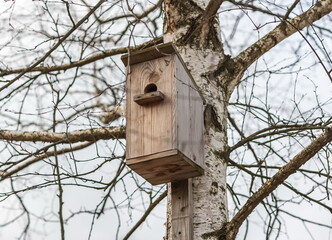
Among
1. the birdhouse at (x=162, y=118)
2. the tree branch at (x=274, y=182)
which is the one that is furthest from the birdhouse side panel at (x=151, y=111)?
the tree branch at (x=274, y=182)

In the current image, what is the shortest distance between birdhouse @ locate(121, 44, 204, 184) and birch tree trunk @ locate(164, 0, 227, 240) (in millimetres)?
75

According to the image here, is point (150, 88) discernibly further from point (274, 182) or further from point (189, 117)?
point (274, 182)

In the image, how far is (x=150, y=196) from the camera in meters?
4.38

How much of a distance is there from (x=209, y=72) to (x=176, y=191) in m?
0.68

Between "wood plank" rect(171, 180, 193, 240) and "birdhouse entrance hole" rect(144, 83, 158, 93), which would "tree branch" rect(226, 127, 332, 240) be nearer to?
"wood plank" rect(171, 180, 193, 240)

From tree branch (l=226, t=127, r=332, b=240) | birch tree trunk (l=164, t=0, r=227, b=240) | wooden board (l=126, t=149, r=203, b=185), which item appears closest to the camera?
tree branch (l=226, t=127, r=332, b=240)

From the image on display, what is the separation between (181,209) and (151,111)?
19.3 inches

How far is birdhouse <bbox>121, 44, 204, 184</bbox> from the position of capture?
331 cm

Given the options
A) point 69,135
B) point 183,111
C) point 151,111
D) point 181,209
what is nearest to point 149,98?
point 151,111

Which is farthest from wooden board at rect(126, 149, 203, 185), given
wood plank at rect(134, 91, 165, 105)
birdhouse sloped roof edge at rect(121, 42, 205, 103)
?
birdhouse sloped roof edge at rect(121, 42, 205, 103)

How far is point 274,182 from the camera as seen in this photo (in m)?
3.17

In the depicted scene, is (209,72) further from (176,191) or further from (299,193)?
(299,193)

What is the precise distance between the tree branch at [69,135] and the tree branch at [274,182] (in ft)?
3.34

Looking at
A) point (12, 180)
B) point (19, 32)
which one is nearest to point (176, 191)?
point (12, 180)
